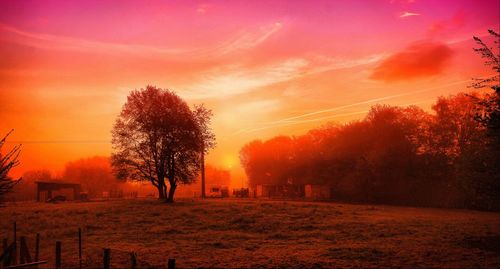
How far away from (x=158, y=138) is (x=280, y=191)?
35237mm

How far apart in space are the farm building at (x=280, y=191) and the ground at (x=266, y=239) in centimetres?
3921

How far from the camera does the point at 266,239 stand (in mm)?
26719

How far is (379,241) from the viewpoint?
24234mm

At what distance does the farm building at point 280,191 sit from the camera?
3187 inches

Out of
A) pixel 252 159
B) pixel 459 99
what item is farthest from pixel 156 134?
pixel 252 159

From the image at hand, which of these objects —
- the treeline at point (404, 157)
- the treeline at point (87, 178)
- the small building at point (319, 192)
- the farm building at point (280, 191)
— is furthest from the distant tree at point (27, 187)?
the treeline at point (404, 157)

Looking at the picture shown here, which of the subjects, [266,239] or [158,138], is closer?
[266,239]

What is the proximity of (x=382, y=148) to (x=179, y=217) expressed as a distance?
126 feet

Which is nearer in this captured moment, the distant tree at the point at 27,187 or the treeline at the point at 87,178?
the distant tree at the point at 27,187

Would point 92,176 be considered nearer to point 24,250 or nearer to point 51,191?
point 51,191

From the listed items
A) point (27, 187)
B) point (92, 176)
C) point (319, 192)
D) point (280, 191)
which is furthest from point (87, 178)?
point (319, 192)

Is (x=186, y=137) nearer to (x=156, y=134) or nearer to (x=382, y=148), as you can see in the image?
(x=156, y=134)

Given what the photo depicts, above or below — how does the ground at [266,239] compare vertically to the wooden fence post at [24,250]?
below

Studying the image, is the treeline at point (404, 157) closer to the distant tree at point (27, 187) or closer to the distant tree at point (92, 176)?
the distant tree at point (27, 187)
